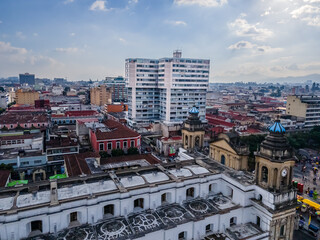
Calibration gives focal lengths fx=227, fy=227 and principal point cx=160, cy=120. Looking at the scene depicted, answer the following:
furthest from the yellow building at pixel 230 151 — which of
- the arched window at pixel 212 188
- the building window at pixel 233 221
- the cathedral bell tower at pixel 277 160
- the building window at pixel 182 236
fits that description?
the building window at pixel 182 236

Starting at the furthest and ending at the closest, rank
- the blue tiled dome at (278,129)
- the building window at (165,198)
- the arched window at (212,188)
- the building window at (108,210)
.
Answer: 1. the arched window at (212,188)
2. the building window at (165,198)
3. the blue tiled dome at (278,129)
4. the building window at (108,210)

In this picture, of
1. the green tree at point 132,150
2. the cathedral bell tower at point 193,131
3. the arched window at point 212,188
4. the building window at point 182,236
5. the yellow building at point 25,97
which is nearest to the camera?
the building window at point 182,236

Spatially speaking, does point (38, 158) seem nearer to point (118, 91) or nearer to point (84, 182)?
point (84, 182)

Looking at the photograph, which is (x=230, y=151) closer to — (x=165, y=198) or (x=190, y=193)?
(x=190, y=193)

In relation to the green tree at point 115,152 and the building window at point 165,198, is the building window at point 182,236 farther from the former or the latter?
the green tree at point 115,152

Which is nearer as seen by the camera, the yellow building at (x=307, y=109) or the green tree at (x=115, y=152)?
the green tree at (x=115, y=152)

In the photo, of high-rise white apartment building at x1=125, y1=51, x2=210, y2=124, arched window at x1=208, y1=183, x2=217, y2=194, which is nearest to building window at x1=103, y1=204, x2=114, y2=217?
arched window at x1=208, y1=183, x2=217, y2=194
